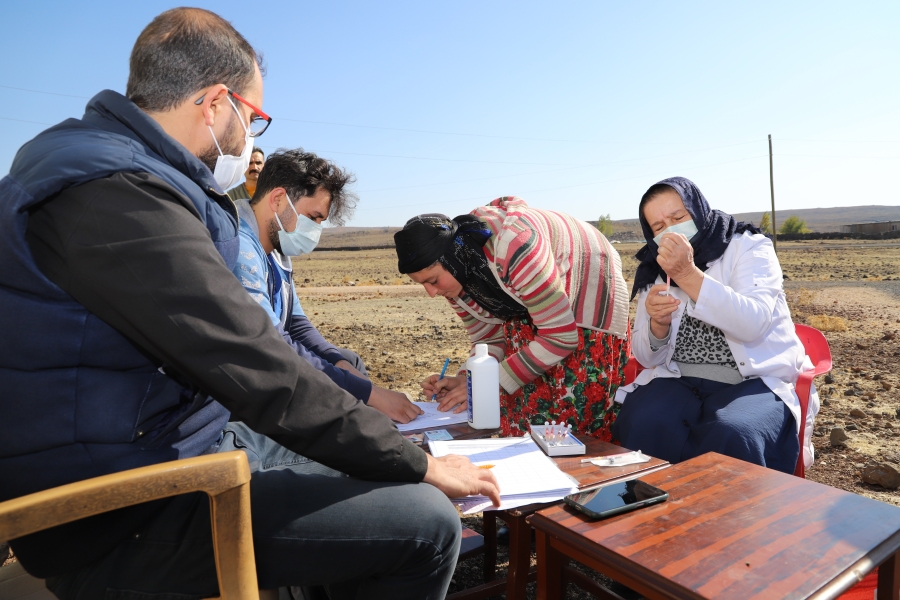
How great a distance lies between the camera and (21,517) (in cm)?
97

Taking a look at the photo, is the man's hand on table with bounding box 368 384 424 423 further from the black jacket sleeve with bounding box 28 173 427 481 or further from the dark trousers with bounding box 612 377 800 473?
the black jacket sleeve with bounding box 28 173 427 481

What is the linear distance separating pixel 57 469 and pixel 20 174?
1.97 feet

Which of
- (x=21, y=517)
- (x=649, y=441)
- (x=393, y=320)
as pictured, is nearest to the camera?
(x=21, y=517)

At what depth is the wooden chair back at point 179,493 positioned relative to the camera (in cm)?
98

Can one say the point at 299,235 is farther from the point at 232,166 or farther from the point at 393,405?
the point at 232,166

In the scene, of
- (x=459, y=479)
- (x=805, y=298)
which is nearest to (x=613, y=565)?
(x=459, y=479)

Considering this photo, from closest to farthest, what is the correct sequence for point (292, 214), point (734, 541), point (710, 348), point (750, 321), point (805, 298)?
point (734, 541) → point (750, 321) → point (710, 348) → point (292, 214) → point (805, 298)

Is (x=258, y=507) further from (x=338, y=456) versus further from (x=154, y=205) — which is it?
(x=154, y=205)

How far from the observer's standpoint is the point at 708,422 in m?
2.50

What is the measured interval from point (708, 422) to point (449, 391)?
115cm

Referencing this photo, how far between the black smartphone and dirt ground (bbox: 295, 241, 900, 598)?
1.20m

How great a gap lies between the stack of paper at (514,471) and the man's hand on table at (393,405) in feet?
1.43

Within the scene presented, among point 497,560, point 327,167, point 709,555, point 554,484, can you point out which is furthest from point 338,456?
point 327,167

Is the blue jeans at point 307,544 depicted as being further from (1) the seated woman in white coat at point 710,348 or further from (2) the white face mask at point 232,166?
(1) the seated woman in white coat at point 710,348
